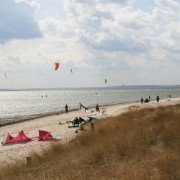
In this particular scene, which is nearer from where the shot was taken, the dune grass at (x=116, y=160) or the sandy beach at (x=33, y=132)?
the dune grass at (x=116, y=160)

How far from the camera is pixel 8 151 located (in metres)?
19.1

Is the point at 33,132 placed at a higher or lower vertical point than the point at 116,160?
lower

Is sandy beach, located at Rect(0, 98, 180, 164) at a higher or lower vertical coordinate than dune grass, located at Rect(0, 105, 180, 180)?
lower

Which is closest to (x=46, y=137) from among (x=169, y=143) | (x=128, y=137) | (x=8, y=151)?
(x=8, y=151)

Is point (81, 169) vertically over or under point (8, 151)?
over

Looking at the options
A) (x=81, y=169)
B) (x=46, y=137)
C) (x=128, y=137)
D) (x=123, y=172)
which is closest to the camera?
(x=123, y=172)

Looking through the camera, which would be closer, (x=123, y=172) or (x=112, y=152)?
(x=123, y=172)

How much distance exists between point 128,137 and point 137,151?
54.4 inches

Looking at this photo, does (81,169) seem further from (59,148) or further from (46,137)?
(46,137)

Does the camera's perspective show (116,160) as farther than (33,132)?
No

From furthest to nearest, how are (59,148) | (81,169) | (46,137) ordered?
(46,137) < (59,148) < (81,169)

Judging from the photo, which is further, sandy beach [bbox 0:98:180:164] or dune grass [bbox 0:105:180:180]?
sandy beach [bbox 0:98:180:164]

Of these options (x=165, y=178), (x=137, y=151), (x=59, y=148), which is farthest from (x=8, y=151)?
(x=165, y=178)

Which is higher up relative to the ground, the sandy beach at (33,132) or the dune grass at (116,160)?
the dune grass at (116,160)
